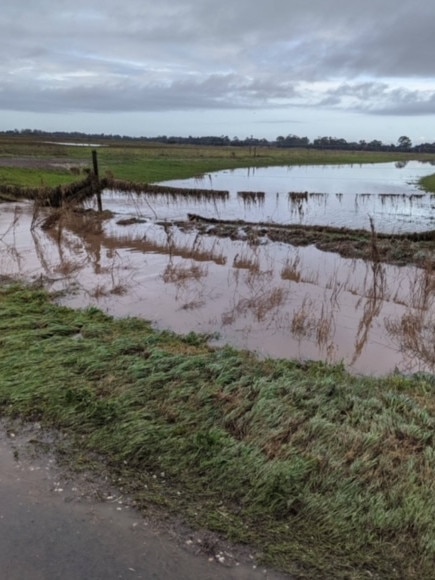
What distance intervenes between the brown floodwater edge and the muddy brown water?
981 cm

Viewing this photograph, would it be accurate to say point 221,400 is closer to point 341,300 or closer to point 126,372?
point 126,372

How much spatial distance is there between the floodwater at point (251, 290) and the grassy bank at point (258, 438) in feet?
5.36

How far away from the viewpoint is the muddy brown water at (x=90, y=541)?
3373 mm

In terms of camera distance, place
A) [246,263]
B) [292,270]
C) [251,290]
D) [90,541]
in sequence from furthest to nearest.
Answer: [246,263]
[292,270]
[251,290]
[90,541]

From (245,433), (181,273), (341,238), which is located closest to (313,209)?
(341,238)

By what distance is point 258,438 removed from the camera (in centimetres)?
484

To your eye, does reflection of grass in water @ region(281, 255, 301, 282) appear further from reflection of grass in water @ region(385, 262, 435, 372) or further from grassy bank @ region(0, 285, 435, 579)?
grassy bank @ region(0, 285, 435, 579)

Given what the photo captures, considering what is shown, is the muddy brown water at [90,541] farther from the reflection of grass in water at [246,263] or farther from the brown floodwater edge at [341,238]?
the reflection of grass in water at [246,263]

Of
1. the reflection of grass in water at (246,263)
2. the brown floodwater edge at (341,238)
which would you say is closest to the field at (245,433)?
the reflection of grass in water at (246,263)

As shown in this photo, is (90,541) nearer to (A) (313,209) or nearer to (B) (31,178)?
(A) (313,209)

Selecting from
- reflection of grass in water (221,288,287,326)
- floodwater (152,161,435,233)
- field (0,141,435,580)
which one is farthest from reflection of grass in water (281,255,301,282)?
floodwater (152,161,435,233)

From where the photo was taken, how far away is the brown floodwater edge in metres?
15.1

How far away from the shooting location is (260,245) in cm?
1745

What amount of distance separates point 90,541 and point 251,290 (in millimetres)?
8582
